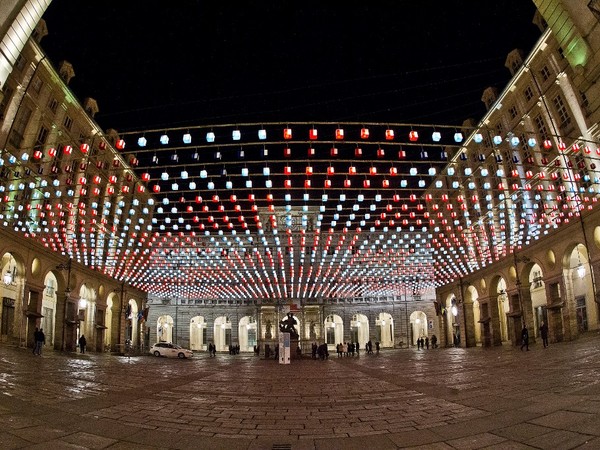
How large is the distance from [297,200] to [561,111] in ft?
57.3

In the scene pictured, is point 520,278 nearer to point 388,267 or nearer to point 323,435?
point 388,267

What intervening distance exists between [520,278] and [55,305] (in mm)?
36118

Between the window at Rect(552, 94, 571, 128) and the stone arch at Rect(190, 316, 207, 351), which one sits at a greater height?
the window at Rect(552, 94, 571, 128)

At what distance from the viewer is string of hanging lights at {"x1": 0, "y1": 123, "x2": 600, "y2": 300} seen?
2178 cm

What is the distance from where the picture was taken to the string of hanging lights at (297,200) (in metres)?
21.8

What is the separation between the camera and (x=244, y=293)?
61969 millimetres

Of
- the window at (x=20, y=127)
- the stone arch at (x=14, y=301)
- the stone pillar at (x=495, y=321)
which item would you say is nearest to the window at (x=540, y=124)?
the stone pillar at (x=495, y=321)

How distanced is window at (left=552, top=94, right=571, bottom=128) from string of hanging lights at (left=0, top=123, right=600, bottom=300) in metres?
1.06

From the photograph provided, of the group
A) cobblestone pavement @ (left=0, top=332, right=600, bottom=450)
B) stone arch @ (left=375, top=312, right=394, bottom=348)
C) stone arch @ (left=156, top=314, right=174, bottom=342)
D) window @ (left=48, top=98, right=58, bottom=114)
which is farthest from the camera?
stone arch @ (left=156, top=314, right=174, bottom=342)

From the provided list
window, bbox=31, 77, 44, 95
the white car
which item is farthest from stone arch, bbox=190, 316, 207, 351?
window, bbox=31, 77, 44, 95

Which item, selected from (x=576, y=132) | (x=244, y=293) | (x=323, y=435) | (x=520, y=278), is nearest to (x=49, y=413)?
(x=323, y=435)

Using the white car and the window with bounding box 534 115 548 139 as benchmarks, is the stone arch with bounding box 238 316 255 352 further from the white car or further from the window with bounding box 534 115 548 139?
the window with bounding box 534 115 548 139

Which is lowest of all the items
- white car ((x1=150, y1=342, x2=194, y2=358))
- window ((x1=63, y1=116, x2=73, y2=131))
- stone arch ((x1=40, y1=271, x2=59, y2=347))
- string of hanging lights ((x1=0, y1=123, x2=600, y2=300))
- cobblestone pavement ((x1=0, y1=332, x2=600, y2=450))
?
white car ((x1=150, y1=342, x2=194, y2=358))

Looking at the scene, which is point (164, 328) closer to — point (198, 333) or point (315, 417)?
point (198, 333)
